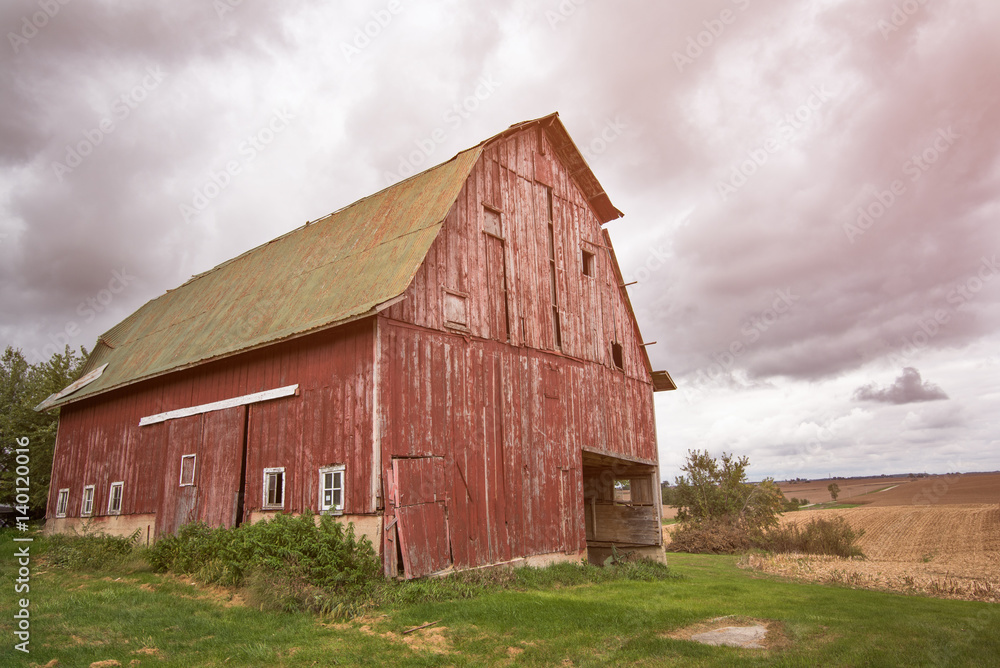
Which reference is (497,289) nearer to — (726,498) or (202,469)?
(202,469)

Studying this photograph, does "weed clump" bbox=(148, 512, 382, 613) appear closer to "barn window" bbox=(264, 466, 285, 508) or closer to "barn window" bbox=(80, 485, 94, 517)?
"barn window" bbox=(264, 466, 285, 508)

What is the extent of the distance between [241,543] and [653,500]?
11.9 meters

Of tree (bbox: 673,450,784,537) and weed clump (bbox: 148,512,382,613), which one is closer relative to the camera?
weed clump (bbox: 148,512,382,613)

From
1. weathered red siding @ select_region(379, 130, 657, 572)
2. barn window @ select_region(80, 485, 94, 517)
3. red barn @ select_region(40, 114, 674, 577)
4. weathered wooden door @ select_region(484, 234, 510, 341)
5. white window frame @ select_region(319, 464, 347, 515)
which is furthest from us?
barn window @ select_region(80, 485, 94, 517)

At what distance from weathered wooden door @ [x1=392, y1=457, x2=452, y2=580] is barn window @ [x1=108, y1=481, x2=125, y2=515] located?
445 inches

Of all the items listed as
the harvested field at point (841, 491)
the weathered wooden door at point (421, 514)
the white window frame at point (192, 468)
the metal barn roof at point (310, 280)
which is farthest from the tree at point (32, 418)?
the harvested field at point (841, 491)

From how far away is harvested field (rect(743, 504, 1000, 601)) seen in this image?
55.4ft

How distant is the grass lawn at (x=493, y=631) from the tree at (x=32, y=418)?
18.7 m

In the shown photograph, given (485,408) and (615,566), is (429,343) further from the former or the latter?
(615,566)

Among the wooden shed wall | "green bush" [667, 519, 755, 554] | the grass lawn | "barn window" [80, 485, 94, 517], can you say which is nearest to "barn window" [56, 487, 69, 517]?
the wooden shed wall

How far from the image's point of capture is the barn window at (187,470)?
15.9 meters

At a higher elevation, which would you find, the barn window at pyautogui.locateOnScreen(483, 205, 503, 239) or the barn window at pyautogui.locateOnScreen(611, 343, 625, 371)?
the barn window at pyautogui.locateOnScreen(483, 205, 503, 239)

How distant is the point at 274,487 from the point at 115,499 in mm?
8200

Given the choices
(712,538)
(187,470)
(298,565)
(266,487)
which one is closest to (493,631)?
(298,565)
